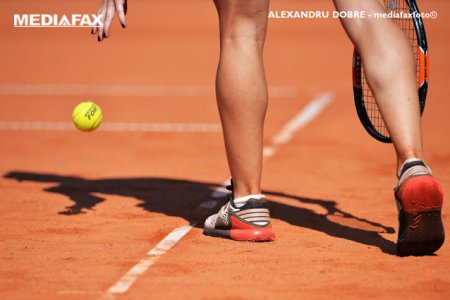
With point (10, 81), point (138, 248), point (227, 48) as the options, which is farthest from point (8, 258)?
point (10, 81)

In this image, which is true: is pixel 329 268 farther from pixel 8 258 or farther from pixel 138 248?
pixel 8 258

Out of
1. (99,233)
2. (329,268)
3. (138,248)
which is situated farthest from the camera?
(99,233)

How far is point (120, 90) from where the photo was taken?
11961 millimetres

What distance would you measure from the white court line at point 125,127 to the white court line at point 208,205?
73 cm

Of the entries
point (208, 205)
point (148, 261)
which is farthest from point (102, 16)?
point (208, 205)

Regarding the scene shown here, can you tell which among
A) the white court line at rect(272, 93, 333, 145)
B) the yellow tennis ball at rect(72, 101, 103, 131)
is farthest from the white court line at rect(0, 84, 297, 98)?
the yellow tennis ball at rect(72, 101, 103, 131)

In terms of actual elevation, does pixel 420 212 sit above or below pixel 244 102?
below

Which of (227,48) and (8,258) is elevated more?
(227,48)

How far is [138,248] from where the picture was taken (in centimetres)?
457

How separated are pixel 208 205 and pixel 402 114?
1750 millimetres

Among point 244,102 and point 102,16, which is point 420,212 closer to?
point 244,102

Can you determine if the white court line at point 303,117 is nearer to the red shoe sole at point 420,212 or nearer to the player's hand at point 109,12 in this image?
the player's hand at point 109,12

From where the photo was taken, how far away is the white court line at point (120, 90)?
37.9 ft

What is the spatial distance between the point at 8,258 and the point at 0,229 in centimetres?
69
